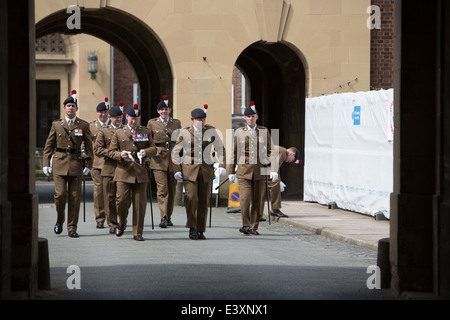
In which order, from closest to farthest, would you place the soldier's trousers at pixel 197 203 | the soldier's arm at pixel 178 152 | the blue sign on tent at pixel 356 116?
the soldier's trousers at pixel 197 203
the soldier's arm at pixel 178 152
the blue sign on tent at pixel 356 116

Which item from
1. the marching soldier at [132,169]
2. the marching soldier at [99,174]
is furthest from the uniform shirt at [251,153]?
the marching soldier at [99,174]

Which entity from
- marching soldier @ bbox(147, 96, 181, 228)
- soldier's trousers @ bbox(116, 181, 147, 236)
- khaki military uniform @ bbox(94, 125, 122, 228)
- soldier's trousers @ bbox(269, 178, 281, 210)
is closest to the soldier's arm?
soldier's trousers @ bbox(116, 181, 147, 236)

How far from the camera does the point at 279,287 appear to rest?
369 inches

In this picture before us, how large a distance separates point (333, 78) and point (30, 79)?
15.0 m

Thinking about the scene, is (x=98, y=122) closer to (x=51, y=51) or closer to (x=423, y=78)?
(x=423, y=78)

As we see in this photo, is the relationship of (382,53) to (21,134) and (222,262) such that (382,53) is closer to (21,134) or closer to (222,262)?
(222,262)

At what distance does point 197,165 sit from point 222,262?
3.42 m

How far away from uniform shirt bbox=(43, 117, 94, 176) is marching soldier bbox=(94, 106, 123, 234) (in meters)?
0.34

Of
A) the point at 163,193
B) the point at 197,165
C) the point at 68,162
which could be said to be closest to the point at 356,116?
the point at 163,193

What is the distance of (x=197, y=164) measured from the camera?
14.8 metres

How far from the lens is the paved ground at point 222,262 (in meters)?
9.03

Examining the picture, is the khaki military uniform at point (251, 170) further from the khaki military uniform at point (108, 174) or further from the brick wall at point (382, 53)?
the brick wall at point (382, 53)

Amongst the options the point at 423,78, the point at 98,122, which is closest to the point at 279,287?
the point at 423,78

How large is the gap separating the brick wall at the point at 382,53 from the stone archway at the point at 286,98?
1.83 metres
